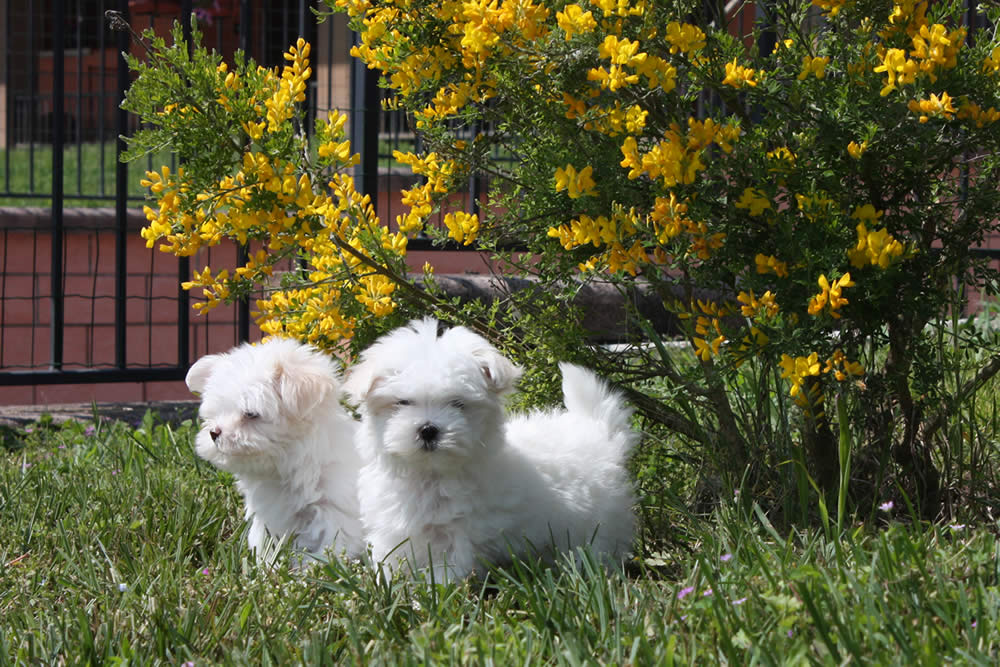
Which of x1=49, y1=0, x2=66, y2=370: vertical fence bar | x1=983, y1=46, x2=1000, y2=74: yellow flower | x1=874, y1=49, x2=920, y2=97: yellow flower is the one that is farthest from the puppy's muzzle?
x1=49, y1=0, x2=66, y2=370: vertical fence bar

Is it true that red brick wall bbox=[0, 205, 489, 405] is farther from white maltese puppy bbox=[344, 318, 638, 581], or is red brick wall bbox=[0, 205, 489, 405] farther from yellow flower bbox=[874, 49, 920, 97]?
yellow flower bbox=[874, 49, 920, 97]

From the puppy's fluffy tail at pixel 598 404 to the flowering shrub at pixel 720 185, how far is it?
0.35ft

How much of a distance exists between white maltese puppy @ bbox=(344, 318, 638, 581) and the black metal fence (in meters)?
1.64

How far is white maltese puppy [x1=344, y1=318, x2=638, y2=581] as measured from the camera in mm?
2592

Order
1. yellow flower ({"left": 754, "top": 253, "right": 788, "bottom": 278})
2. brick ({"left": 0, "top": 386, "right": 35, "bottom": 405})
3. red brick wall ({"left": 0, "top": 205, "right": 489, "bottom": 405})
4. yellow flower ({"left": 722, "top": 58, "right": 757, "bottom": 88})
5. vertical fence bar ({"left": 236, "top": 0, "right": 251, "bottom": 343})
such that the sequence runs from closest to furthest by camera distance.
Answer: yellow flower ({"left": 722, "top": 58, "right": 757, "bottom": 88}) < yellow flower ({"left": 754, "top": 253, "right": 788, "bottom": 278}) < vertical fence bar ({"left": 236, "top": 0, "right": 251, "bottom": 343}) < red brick wall ({"left": 0, "top": 205, "right": 489, "bottom": 405}) < brick ({"left": 0, "top": 386, "right": 35, "bottom": 405})

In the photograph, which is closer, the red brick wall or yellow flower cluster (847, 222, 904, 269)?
yellow flower cluster (847, 222, 904, 269)

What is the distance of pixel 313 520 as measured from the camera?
302 centimetres

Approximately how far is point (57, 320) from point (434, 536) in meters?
2.94

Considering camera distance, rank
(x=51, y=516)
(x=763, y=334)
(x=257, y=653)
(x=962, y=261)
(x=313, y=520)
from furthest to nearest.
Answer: (x=51, y=516) < (x=313, y=520) < (x=962, y=261) < (x=763, y=334) < (x=257, y=653)

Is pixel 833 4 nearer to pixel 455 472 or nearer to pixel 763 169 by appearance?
pixel 763 169

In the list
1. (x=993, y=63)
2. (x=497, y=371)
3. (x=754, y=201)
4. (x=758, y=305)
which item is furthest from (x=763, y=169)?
(x=497, y=371)

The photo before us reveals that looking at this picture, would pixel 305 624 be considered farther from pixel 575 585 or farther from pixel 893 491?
pixel 893 491

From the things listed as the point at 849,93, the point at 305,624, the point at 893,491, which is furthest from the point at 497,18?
the point at 893,491

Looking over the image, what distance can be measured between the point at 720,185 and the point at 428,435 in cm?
99
